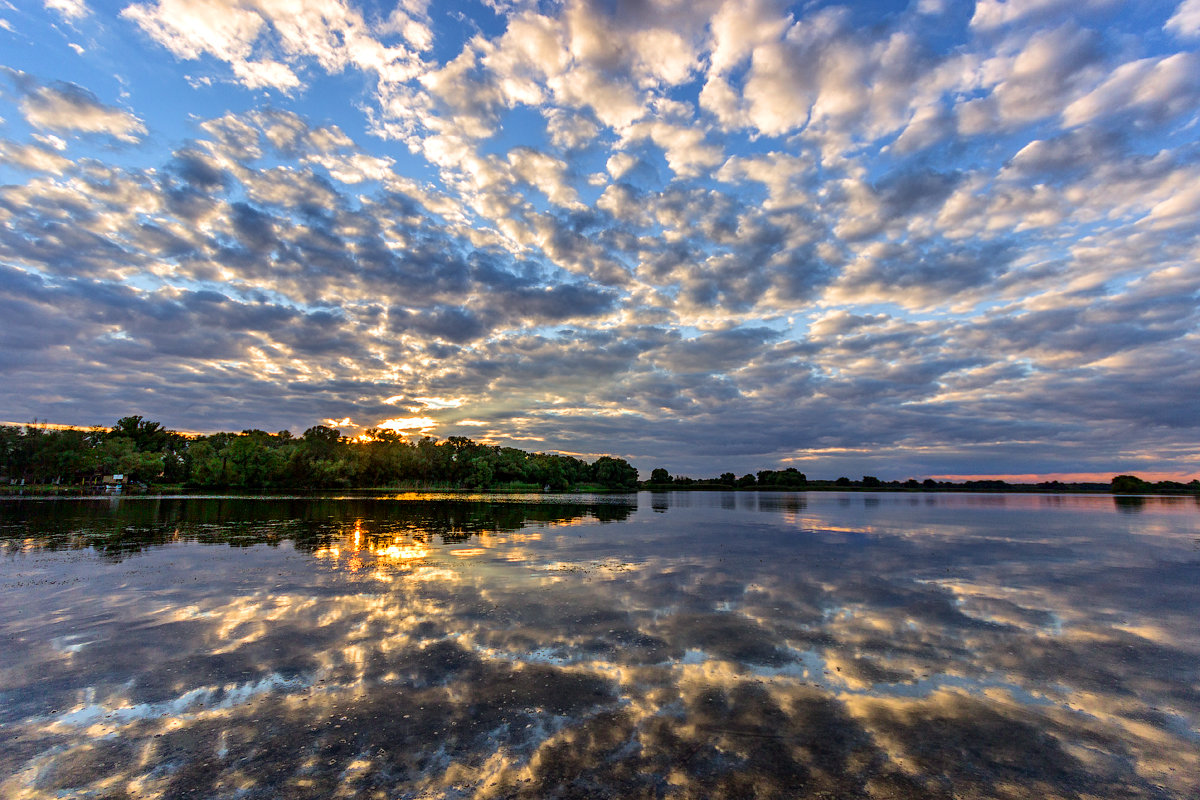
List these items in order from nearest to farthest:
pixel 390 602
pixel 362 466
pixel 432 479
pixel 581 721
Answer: pixel 581 721 → pixel 390 602 → pixel 362 466 → pixel 432 479

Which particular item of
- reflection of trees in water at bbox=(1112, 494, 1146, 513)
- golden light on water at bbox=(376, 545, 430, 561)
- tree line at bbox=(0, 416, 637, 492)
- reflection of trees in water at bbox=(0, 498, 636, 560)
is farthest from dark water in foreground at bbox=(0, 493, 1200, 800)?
tree line at bbox=(0, 416, 637, 492)

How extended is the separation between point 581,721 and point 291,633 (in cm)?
851

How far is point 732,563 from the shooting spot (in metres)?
23.7

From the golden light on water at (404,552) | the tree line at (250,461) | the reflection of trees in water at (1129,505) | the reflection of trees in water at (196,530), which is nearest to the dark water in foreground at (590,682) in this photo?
the golden light on water at (404,552)

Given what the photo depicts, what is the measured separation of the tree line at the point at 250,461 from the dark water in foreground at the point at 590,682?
131 meters

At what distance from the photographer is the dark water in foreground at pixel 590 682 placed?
22.0 ft

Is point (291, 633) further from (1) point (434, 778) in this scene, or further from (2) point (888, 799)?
(2) point (888, 799)

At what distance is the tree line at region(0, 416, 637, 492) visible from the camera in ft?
385

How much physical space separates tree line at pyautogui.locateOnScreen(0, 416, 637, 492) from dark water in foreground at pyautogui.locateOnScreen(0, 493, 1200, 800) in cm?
13127

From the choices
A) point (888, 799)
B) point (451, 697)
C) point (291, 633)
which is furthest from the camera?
point (291, 633)

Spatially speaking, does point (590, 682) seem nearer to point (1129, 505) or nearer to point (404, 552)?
point (404, 552)

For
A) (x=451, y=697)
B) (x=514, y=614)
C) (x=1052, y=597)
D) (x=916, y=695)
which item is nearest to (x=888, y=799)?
(x=916, y=695)

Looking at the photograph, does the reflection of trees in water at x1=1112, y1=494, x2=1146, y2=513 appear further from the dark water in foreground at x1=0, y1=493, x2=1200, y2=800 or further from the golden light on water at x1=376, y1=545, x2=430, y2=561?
the golden light on water at x1=376, y1=545, x2=430, y2=561

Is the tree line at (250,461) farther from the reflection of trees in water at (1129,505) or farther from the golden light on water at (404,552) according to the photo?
the reflection of trees in water at (1129,505)
